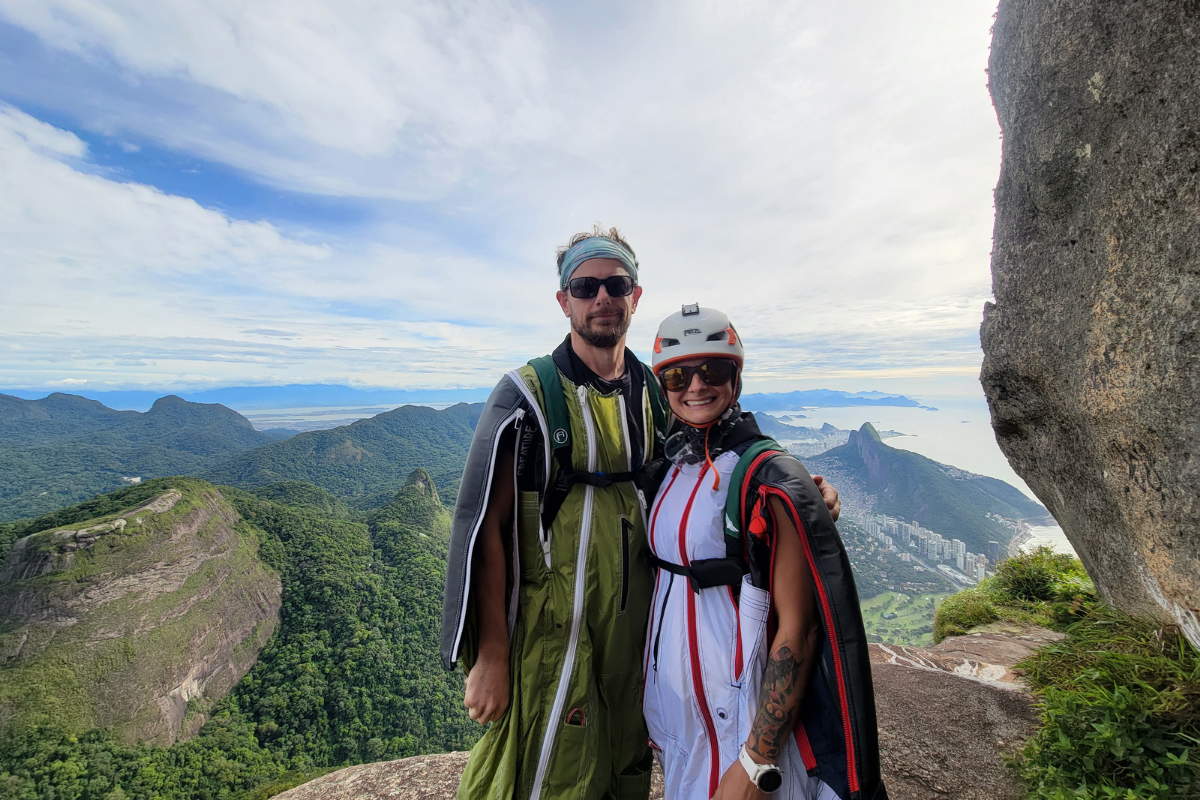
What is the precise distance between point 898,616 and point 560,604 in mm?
66084

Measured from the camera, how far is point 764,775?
2191mm

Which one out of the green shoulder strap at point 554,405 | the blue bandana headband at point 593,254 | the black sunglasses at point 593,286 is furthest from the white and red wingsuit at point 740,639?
the blue bandana headband at point 593,254

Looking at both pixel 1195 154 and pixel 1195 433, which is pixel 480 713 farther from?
pixel 1195 154

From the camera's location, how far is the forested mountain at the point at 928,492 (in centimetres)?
8044

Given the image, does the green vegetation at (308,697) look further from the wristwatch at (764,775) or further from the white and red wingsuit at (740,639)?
the wristwatch at (764,775)

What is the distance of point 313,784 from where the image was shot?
512cm

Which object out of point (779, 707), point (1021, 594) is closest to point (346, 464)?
point (1021, 594)

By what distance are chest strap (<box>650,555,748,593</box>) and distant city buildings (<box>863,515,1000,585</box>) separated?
2731 inches

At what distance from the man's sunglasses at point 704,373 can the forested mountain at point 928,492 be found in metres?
81.3

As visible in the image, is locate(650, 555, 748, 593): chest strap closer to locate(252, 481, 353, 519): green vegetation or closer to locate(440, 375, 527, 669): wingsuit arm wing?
locate(440, 375, 527, 669): wingsuit arm wing

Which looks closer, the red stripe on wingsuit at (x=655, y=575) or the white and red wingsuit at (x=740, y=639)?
the white and red wingsuit at (x=740, y=639)

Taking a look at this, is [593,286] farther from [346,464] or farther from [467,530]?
[346,464]

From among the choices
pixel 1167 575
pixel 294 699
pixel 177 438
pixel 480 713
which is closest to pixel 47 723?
pixel 294 699

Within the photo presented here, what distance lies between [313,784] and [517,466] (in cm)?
523
